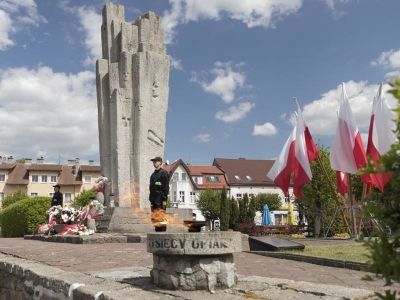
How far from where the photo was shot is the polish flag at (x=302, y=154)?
15391 millimetres

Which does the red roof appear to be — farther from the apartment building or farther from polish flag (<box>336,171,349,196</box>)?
polish flag (<box>336,171,349,196</box>)

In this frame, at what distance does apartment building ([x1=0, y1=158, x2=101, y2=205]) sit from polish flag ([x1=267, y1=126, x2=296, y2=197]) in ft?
168

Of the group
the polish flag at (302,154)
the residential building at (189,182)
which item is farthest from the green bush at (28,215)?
the residential building at (189,182)

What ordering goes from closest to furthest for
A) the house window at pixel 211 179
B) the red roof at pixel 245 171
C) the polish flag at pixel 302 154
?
the polish flag at pixel 302 154 → the house window at pixel 211 179 → the red roof at pixel 245 171

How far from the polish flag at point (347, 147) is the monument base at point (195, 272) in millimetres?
9927

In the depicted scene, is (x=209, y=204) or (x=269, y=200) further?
(x=269, y=200)

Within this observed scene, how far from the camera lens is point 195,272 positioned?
4.99 meters

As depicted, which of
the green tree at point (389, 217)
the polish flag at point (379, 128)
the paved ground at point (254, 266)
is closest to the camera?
the green tree at point (389, 217)

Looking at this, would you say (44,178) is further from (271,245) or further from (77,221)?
(271,245)

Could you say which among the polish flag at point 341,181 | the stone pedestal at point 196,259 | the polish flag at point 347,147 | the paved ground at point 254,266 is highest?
the polish flag at point 347,147

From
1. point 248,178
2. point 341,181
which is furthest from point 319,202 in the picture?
point 248,178

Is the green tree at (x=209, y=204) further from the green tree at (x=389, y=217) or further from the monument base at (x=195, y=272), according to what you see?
the green tree at (x=389, y=217)

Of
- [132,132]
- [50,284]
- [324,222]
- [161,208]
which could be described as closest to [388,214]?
[50,284]

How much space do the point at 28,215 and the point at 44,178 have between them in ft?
147
